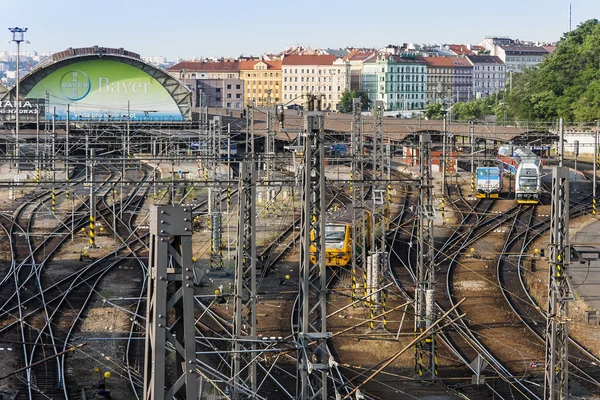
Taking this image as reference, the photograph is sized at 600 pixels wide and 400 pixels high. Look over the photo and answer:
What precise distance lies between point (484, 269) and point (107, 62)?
124 feet

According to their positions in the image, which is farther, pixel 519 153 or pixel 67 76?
pixel 67 76

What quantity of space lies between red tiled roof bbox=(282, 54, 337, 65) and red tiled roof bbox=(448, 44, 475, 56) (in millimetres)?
21743

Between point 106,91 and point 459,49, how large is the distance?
3101 inches

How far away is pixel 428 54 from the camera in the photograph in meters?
124

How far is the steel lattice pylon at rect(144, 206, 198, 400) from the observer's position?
6.79m

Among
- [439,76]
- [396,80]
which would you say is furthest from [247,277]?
[439,76]

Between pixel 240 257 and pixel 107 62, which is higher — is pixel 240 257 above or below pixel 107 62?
below

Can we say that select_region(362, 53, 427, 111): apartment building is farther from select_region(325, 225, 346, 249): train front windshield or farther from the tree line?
select_region(325, 225, 346, 249): train front windshield

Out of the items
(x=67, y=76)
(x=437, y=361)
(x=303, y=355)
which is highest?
(x=67, y=76)

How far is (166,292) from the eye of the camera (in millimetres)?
6777

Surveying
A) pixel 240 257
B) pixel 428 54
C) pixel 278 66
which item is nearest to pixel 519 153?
pixel 240 257

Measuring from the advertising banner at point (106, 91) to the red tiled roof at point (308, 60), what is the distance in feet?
174

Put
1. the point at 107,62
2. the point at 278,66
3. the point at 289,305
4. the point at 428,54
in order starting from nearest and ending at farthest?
the point at 289,305
the point at 107,62
the point at 278,66
the point at 428,54

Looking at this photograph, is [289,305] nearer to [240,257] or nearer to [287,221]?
[240,257]
